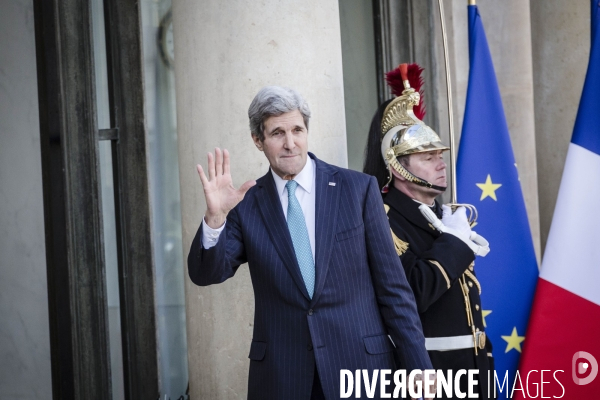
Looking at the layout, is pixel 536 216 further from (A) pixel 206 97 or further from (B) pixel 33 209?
(B) pixel 33 209

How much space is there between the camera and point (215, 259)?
2.54m

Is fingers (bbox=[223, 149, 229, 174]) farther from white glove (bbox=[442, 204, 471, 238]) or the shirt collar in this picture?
white glove (bbox=[442, 204, 471, 238])

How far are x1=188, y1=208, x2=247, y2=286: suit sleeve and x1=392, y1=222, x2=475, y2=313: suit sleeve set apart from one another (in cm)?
76

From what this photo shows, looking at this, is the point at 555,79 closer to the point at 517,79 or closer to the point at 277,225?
the point at 517,79

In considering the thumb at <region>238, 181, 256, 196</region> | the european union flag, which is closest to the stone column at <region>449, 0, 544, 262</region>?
the european union flag

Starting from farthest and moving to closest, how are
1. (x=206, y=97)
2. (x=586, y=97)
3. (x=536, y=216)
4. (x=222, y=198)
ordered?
(x=536, y=216), (x=586, y=97), (x=206, y=97), (x=222, y=198)

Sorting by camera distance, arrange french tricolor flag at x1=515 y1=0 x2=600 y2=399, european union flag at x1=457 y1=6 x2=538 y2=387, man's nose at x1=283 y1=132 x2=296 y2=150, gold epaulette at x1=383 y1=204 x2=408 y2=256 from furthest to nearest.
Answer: european union flag at x1=457 y1=6 x2=538 y2=387, french tricolor flag at x1=515 y1=0 x2=600 y2=399, gold epaulette at x1=383 y1=204 x2=408 y2=256, man's nose at x1=283 y1=132 x2=296 y2=150

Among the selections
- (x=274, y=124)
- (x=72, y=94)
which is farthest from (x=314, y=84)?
(x=72, y=94)

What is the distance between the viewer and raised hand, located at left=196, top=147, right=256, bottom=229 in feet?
8.39

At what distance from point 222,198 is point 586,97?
90.1 inches

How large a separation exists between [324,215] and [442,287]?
71 cm

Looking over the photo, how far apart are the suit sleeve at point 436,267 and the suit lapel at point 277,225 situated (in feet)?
2.17

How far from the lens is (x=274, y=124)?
269 centimetres

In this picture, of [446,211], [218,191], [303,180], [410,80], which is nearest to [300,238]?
[303,180]
